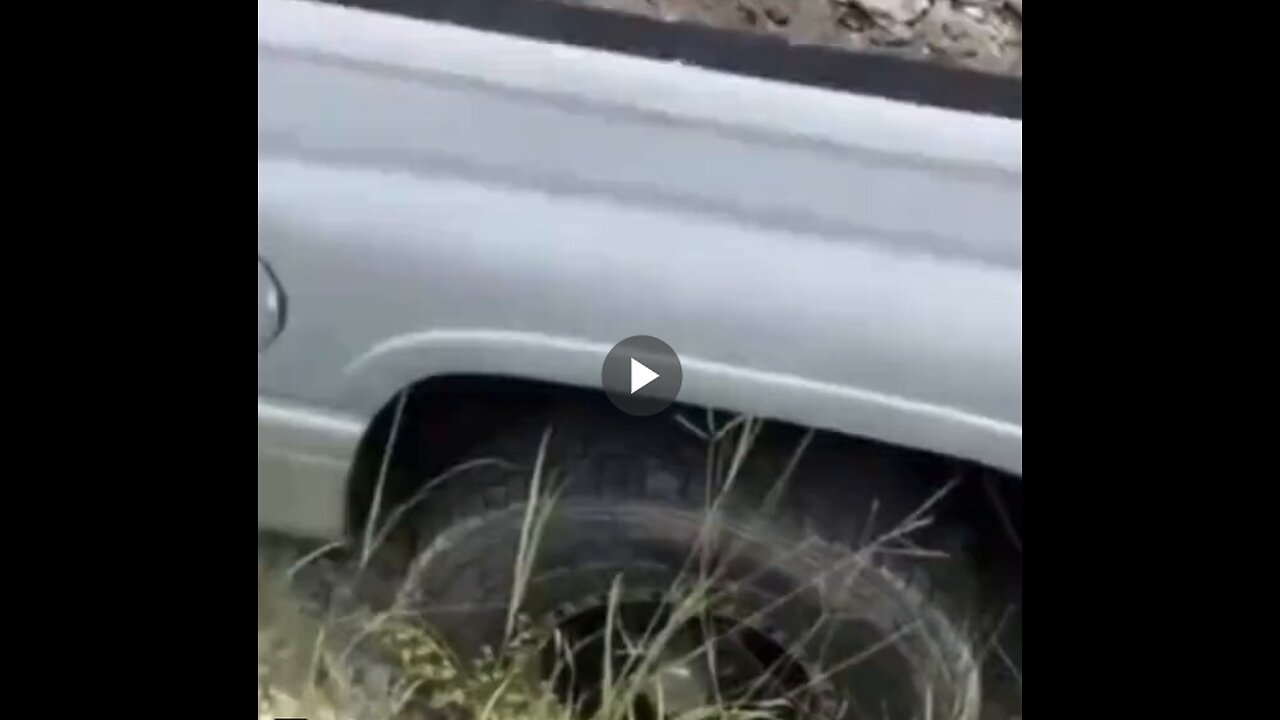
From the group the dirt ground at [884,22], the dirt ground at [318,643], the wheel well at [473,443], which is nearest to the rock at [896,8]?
the dirt ground at [884,22]

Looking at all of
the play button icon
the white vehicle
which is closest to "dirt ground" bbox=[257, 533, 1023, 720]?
the white vehicle

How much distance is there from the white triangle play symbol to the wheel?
0.18 feet

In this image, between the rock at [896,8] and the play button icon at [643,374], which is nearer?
the play button icon at [643,374]

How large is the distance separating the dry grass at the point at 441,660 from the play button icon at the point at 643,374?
0.10m

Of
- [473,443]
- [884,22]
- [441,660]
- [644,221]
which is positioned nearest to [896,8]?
[884,22]

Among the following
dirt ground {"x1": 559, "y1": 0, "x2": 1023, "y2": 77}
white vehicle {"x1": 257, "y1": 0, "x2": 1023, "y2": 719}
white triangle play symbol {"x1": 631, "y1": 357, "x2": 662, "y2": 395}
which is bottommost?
white triangle play symbol {"x1": 631, "y1": 357, "x2": 662, "y2": 395}

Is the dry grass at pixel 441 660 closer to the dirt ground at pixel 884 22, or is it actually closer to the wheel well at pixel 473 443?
the wheel well at pixel 473 443

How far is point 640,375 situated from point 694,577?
0.20 meters

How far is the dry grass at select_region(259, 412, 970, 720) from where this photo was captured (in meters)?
0.99

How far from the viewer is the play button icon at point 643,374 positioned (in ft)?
2.73

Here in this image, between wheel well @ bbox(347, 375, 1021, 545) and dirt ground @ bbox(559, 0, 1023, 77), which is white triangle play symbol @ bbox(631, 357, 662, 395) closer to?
wheel well @ bbox(347, 375, 1021, 545)
